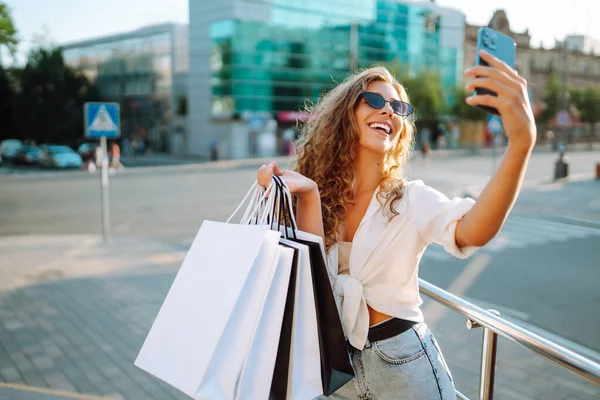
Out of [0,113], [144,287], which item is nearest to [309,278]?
[144,287]

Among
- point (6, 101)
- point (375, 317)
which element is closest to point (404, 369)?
point (375, 317)

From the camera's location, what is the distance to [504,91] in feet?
4.28

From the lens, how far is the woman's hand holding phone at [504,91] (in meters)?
1.30

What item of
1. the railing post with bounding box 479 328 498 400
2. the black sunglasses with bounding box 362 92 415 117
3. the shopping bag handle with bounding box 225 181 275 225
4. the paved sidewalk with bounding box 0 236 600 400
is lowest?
the paved sidewalk with bounding box 0 236 600 400

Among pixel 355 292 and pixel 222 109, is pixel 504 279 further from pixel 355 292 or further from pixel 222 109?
pixel 222 109

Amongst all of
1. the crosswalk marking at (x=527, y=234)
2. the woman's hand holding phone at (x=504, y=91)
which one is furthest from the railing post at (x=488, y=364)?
the crosswalk marking at (x=527, y=234)

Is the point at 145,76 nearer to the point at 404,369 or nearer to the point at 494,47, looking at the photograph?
the point at 404,369

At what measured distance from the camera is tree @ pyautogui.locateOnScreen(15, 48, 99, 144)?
143ft

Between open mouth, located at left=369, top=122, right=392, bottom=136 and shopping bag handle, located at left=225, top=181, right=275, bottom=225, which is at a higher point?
open mouth, located at left=369, top=122, right=392, bottom=136

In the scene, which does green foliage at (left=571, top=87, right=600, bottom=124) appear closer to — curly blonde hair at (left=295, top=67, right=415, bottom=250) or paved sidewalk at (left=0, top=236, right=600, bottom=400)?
paved sidewalk at (left=0, top=236, right=600, bottom=400)

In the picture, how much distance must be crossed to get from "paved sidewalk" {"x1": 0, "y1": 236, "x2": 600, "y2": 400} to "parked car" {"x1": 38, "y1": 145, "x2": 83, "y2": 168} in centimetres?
2560

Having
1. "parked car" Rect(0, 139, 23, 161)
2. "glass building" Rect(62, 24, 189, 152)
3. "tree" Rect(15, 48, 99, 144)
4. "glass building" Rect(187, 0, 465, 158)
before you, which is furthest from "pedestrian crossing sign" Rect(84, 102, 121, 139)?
"tree" Rect(15, 48, 99, 144)

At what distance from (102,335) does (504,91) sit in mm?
4800

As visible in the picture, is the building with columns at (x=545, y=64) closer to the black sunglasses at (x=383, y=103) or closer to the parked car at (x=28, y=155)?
the parked car at (x=28, y=155)
